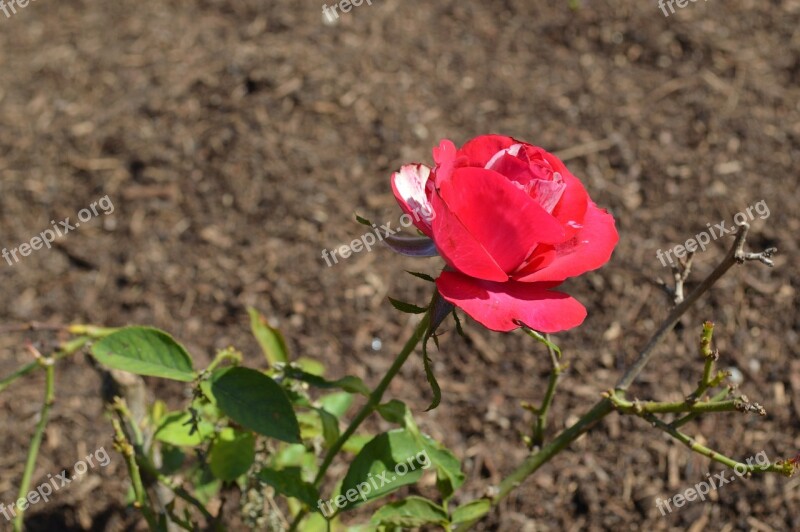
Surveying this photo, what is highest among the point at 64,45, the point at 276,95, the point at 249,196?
the point at 64,45

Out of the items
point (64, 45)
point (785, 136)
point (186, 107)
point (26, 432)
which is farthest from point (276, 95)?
→ point (785, 136)

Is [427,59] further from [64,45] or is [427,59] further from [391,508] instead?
[391,508]

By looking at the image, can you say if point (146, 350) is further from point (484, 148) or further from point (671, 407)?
point (671, 407)
